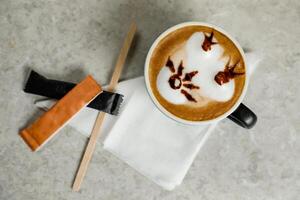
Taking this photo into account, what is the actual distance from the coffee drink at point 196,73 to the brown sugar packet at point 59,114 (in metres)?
0.10

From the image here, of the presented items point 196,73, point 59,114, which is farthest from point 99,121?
point 196,73

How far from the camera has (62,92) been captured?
2.02 ft

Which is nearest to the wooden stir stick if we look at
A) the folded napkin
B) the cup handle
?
the folded napkin

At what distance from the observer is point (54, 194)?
2.14 feet

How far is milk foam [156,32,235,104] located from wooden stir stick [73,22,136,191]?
98mm

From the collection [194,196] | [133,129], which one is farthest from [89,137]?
[194,196]

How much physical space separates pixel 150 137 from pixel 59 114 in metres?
0.14

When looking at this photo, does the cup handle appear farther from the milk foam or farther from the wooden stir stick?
the wooden stir stick

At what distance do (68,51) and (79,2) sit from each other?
0.08 meters

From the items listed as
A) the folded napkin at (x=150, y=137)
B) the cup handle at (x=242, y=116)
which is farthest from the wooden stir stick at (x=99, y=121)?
the cup handle at (x=242, y=116)

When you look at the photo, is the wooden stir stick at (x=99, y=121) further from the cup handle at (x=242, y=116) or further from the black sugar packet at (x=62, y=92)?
the cup handle at (x=242, y=116)

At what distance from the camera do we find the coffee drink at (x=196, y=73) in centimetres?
54

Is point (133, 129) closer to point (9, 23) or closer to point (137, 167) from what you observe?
point (137, 167)

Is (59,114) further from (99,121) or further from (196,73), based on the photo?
(196,73)
